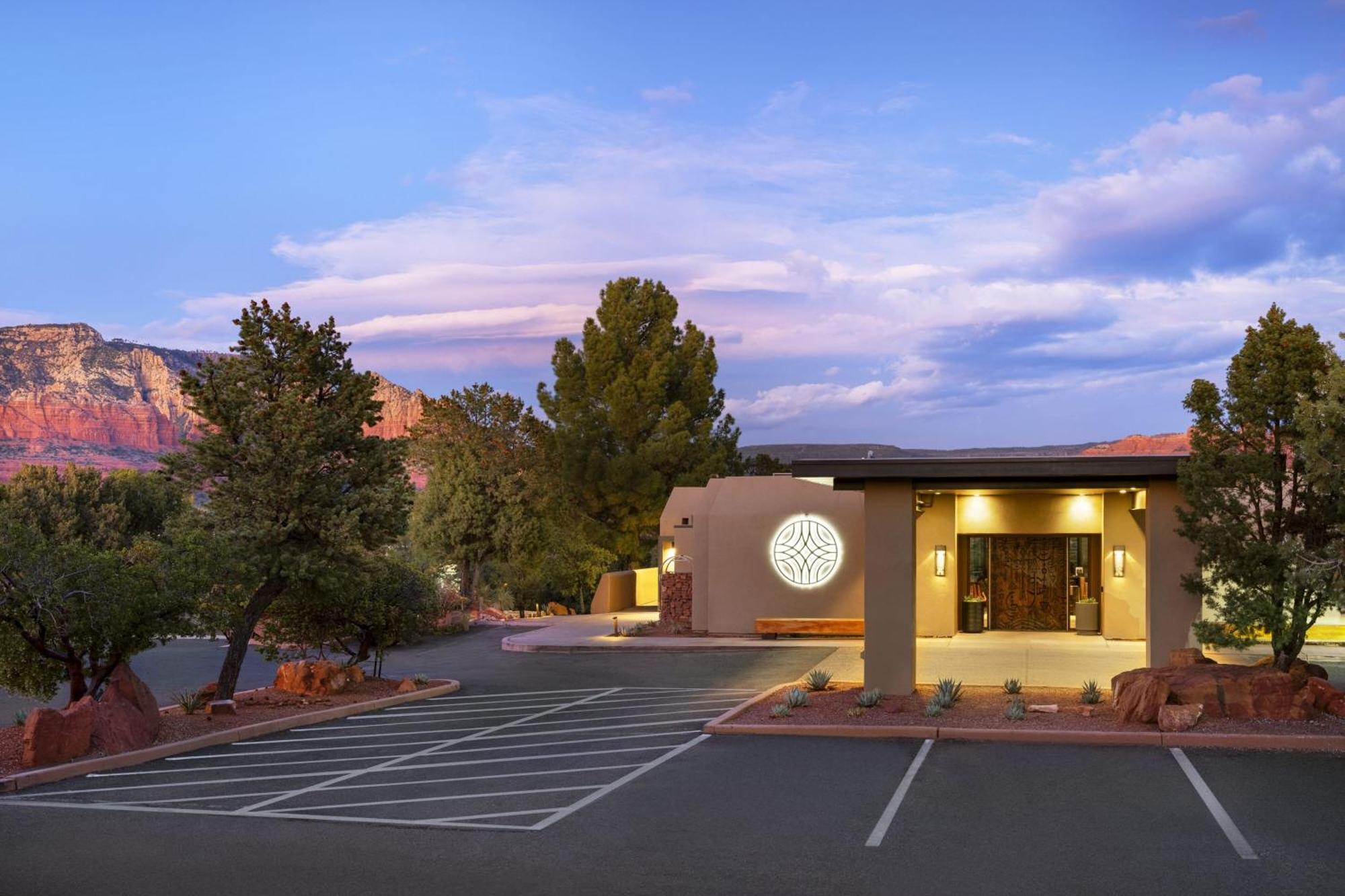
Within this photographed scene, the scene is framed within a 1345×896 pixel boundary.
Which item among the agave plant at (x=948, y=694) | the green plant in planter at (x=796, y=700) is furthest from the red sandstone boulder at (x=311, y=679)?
the agave plant at (x=948, y=694)

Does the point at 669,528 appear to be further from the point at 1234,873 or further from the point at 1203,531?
the point at 1234,873

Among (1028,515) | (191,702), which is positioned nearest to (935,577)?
(1028,515)

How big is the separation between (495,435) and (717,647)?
79.4 feet

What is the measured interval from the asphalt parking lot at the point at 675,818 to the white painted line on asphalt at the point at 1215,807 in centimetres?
3

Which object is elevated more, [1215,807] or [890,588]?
[890,588]

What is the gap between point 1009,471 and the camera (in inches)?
663

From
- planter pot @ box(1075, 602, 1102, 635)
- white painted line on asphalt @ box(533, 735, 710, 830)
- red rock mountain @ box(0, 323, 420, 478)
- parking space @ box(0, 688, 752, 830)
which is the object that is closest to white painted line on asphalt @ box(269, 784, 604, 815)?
parking space @ box(0, 688, 752, 830)

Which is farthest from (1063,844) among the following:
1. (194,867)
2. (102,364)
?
(102,364)

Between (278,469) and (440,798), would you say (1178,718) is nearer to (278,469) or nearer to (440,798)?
(440,798)

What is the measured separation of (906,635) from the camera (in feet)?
56.4

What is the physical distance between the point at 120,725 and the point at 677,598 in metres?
18.5

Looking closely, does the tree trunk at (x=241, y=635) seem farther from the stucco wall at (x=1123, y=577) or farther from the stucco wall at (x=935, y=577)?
the stucco wall at (x=1123, y=577)

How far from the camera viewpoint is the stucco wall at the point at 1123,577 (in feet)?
77.2

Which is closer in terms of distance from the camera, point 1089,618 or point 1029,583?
point 1089,618
